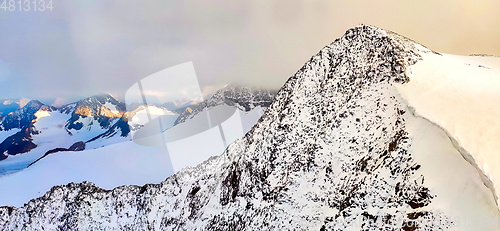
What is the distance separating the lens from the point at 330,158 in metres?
22.0

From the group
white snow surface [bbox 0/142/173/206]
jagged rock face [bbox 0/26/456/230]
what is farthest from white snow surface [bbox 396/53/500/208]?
white snow surface [bbox 0/142/173/206]

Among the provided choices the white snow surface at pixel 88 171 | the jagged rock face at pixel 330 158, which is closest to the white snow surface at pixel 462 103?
the jagged rock face at pixel 330 158

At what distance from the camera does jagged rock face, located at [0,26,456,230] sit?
15.4 m

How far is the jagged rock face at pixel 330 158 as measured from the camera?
1535 cm

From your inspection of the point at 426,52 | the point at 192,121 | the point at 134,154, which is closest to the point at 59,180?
the point at 134,154

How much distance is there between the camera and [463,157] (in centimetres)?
1102

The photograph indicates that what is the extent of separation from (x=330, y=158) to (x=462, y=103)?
1155cm

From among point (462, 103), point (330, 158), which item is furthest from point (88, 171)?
point (462, 103)

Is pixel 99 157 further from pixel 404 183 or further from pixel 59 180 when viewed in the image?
pixel 404 183

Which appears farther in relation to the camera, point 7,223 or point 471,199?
point 7,223

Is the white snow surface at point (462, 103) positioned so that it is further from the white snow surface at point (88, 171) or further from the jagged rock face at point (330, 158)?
the white snow surface at point (88, 171)

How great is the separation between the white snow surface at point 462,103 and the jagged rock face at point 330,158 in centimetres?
144

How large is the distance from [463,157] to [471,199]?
2186 mm

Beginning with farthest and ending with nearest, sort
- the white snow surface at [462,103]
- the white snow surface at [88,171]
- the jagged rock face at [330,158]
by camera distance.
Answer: the white snow surface at [88,171]
the jagged rock face at [330,158]
the white snow surface at [462,103]
